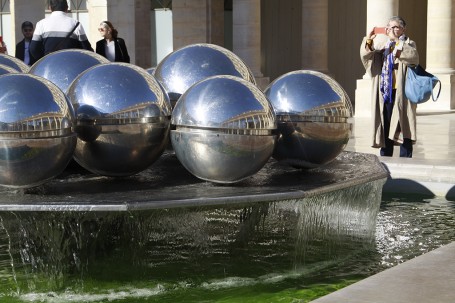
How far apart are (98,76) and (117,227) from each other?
1.17 m

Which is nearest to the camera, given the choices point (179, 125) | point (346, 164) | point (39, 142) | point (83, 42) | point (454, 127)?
point (39, 142)

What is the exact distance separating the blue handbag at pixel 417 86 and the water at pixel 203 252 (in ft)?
11.1

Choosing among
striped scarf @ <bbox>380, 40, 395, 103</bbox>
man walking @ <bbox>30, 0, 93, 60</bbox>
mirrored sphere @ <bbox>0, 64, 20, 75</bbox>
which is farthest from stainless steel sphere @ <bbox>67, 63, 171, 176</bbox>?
striped scarf @ <bbox>380, 40, 395, 103</bbox>

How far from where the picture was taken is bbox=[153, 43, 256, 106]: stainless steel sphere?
767 cm

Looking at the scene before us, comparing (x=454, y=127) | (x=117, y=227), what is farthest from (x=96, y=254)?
(x=454, y=127)

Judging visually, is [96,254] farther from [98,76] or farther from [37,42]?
[37,42]

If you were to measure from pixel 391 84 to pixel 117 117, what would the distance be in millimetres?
5740

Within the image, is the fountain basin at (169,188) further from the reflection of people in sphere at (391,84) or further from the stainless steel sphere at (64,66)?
the reflection of people in sphere at (391,84)

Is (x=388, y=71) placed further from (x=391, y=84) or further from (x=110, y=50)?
(x=110, y=50)

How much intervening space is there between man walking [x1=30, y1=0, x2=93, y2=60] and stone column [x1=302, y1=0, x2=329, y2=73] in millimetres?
19666

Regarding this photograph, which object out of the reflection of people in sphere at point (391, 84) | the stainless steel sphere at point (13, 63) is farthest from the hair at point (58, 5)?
the reflection of people in sphere at point (391, 84)

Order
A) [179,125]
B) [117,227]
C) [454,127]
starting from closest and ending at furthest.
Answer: [179,125]
[117,227]
[454,127]

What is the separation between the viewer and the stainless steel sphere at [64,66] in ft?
25.3

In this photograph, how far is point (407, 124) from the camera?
39.1 ft
